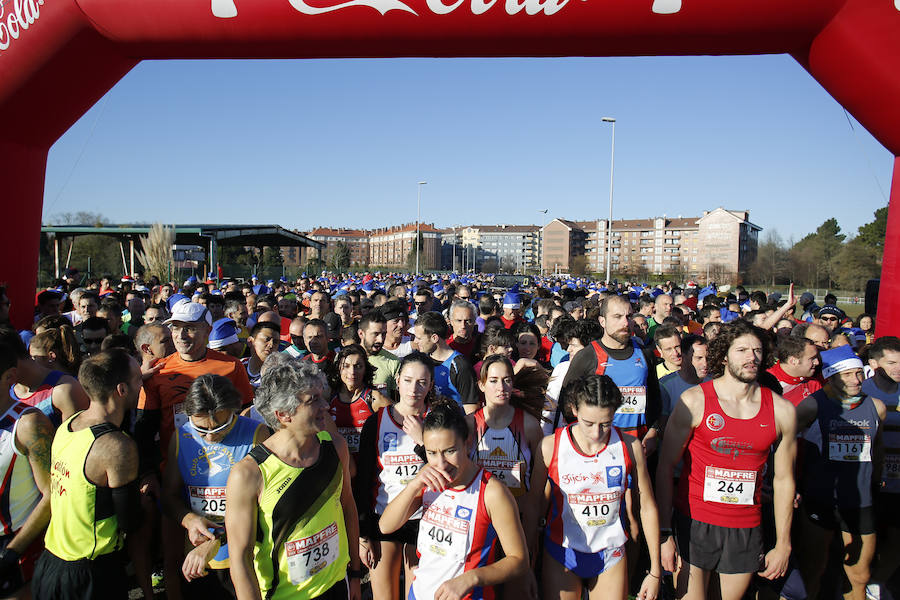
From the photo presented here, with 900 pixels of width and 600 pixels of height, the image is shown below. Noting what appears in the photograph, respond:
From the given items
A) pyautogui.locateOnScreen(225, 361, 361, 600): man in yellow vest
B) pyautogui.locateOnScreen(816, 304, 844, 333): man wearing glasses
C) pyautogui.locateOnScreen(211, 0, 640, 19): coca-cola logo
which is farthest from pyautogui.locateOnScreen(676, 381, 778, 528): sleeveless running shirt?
pyautogui.locateOnScreen(816, 304, 844, 333): man wearing glasses

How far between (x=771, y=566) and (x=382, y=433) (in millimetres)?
2526

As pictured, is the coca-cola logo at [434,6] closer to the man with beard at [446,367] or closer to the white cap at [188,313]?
the man with beard at [446,367]

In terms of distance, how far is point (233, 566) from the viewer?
2359 millimetres

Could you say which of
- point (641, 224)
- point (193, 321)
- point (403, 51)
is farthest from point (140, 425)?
point (641, 224)

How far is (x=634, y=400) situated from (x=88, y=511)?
3496 mm

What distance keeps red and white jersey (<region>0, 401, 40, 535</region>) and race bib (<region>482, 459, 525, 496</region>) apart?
252 cm

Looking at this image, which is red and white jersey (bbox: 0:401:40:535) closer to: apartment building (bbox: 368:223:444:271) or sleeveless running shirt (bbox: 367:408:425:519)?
sleeveless running shirt (bbox: 367:408:425:519)

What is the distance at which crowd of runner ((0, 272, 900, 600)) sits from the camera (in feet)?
8.45

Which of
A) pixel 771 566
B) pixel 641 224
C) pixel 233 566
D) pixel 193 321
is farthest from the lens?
pixel 641 224

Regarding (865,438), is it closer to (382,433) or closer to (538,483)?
(538,483)

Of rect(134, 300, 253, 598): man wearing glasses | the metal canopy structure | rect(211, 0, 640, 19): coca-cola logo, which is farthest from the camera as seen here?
the metal canopy structure

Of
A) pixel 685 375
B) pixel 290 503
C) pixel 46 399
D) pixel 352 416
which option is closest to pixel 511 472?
pixel 352 416

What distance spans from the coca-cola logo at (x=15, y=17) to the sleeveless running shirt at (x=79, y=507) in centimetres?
584

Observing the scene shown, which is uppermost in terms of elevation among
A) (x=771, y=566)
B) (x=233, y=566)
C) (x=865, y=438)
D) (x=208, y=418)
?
(x=208, y=418)
